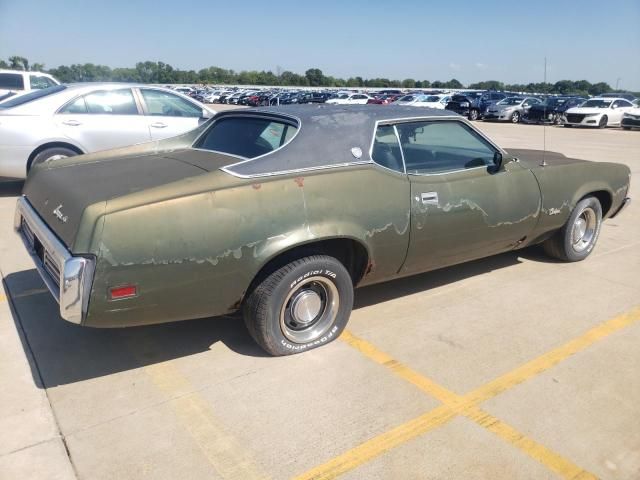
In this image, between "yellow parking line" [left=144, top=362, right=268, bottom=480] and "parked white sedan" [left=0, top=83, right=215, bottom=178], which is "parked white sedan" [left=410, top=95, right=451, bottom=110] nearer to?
"parked white sedan" [left=0, top=83, right=215, bottom=178]

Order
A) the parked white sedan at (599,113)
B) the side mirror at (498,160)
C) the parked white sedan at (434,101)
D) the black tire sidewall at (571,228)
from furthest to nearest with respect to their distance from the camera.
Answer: the parked white sedan at (434,101) < the parked white sedan at (599,113) < the black tire sidewall at (571,228) < the side mirror at (498,160)

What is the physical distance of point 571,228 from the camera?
489 centimetres

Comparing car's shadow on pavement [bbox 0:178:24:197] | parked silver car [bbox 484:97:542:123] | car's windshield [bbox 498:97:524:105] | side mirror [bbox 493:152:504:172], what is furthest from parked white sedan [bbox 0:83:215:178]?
car's windshield [bbox 498:97:524:105]

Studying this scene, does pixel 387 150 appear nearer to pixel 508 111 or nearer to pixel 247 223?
pixel 247 223

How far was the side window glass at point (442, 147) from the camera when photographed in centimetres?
379

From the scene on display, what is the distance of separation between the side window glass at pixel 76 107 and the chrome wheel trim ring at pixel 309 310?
208 inches

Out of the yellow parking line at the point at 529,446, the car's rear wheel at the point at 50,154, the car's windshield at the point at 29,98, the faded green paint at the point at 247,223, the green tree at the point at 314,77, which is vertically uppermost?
the green tree at the point at 314,77

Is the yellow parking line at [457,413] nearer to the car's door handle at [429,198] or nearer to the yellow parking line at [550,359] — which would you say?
the yellow parking line at [550,359]

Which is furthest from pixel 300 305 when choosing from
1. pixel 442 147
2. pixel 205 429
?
pixel 442 147

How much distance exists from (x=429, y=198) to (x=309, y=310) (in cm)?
112

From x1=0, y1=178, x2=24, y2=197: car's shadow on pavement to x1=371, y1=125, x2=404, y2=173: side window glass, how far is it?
6080mm

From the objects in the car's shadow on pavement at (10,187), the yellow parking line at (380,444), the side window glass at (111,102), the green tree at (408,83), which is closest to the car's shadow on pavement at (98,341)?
the yellow parking line at (380,444)

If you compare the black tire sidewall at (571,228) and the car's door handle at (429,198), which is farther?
the black tire sidewall at (571,228)

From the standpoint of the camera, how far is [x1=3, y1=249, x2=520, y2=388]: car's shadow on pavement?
10.5 feet
